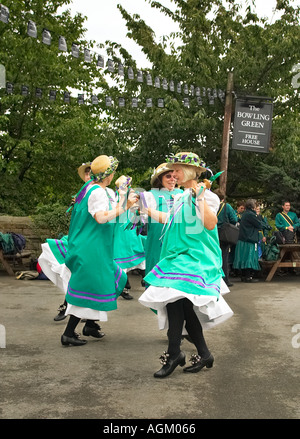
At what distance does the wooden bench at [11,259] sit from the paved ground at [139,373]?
3.87 m

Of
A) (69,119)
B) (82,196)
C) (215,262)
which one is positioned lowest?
(215,262)

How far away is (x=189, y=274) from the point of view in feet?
14.7

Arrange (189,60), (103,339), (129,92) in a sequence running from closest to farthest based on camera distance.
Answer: (103,339), (189,60), (129,92)

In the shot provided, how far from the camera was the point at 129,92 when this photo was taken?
1731cm

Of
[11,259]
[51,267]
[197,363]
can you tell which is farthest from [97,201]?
[11,259]

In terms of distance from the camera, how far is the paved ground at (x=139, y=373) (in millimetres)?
3809

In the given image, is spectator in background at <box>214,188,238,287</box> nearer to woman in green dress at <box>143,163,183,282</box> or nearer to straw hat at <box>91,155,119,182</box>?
woman in green dress at <box>143,163,183,282</box>

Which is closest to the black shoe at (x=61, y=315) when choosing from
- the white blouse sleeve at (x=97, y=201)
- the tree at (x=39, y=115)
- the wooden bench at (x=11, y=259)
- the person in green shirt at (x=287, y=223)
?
the white blouse sleeve at (x=97, y=201)

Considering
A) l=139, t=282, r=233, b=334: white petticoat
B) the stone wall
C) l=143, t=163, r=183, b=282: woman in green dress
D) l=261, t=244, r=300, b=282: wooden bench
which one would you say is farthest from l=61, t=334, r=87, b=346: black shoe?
the stone wall
